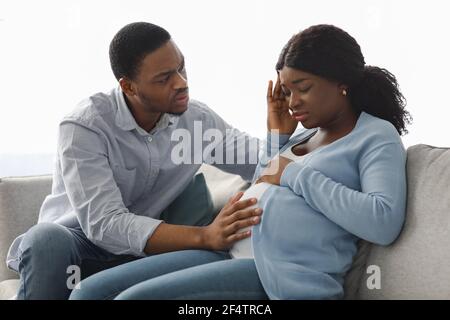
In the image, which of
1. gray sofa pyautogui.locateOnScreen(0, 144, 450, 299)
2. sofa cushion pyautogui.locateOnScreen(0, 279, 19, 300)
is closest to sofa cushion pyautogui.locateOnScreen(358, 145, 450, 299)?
gray sofa pyautogui.locateOnScreen(0, 144, 450, 299)

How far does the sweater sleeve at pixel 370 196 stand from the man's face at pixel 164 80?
49cm

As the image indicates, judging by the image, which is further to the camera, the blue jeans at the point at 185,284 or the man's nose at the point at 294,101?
the man's nose at the point at 294,101

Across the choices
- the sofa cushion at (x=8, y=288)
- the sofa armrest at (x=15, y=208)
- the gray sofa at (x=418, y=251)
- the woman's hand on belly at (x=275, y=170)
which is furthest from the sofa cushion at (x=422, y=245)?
the sofa armrest at (x=15, y=208)

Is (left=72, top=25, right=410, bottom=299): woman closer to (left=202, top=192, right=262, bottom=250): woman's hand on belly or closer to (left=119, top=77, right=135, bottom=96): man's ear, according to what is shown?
(left=202, top=192, right=262, bottom=250): woman's hand on belly

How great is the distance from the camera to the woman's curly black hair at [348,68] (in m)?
1.32

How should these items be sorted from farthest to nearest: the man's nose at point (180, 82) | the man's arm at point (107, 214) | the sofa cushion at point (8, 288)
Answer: the sofa cushion at point (8, 288)
the man's nose at point (180, 82)
the man's arm at point (107, 214)

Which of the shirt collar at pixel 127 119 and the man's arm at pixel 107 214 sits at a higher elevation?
the shirt collar at pixel 127 119

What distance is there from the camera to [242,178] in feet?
6.00

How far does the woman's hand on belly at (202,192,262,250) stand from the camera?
52.5 inches

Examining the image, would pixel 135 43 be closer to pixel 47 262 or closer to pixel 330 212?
pixel 47 262

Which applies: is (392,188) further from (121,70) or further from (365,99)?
(121,70)

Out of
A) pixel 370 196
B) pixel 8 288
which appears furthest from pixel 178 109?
pixel 8 288

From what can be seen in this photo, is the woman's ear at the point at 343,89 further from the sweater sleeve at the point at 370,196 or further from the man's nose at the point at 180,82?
the man's nose at the point at 180,82

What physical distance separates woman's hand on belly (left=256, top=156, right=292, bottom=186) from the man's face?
0.35 metres
